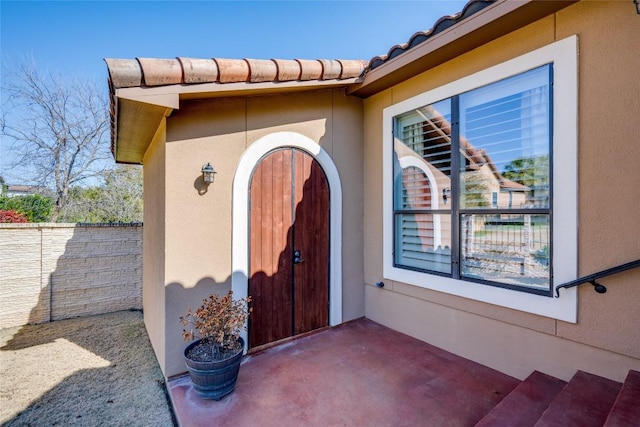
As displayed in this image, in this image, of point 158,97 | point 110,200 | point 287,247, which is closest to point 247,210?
point 287,247

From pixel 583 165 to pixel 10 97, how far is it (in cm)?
1727

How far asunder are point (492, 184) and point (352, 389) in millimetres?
3075

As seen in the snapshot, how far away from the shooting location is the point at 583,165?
9.93ft

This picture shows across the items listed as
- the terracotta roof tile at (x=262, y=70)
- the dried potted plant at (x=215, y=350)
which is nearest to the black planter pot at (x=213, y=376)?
the dried potted plant at (x=215, y=350)

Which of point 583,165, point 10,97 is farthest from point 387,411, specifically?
point 10,97

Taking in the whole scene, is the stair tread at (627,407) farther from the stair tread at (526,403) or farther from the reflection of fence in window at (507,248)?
the reflection of fence in window at (507,248)

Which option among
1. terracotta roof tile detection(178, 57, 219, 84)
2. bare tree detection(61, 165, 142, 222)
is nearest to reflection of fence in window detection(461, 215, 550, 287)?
terracotta roof tile detection(178, 57, 219, 84)

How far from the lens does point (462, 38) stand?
3.65 m

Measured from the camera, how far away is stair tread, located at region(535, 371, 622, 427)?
2.38 m

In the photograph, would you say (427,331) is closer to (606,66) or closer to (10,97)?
(606,66)

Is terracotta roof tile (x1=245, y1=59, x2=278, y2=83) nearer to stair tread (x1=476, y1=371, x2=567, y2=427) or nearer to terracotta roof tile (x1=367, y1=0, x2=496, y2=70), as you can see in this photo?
terracotta roof tile (x1=367, y1=0, x2=496, y2=70)

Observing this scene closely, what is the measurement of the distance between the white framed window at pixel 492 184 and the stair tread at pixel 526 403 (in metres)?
0.70

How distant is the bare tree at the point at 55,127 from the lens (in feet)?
37.4

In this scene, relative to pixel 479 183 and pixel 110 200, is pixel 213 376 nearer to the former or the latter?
pixel 479 183
